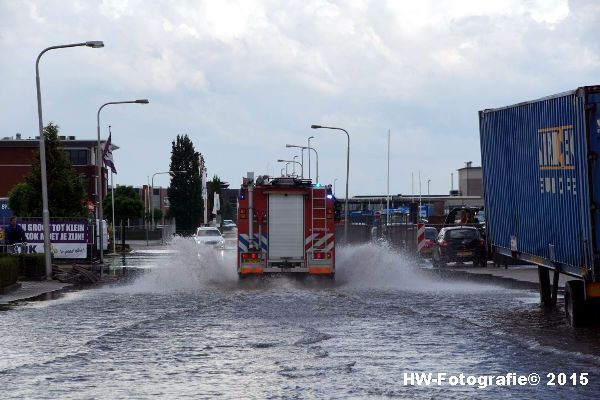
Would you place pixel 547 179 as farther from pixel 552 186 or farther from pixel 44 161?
pixel 44 161

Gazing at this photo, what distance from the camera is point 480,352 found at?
1432 centimetres

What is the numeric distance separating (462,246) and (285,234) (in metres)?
14.1

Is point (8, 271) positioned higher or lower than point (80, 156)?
lower

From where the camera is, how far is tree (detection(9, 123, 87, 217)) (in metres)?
60.1

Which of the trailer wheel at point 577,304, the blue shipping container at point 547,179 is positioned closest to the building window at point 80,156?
the blue shipping container at point 547,179

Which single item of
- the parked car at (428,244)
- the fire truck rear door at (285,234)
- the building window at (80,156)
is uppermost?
the building window at (80,156)

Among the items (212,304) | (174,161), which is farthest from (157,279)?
(174,161)

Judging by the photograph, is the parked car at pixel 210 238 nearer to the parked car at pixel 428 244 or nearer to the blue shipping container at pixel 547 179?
the parked car at pixel 428 244

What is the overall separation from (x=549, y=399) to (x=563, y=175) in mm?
7217

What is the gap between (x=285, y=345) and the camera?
1505 cm

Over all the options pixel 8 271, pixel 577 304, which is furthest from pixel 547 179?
pixel 8 271

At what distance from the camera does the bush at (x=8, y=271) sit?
2675 cm

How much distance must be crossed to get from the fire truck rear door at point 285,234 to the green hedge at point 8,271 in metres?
6.62

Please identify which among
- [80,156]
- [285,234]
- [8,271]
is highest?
[80,156]
